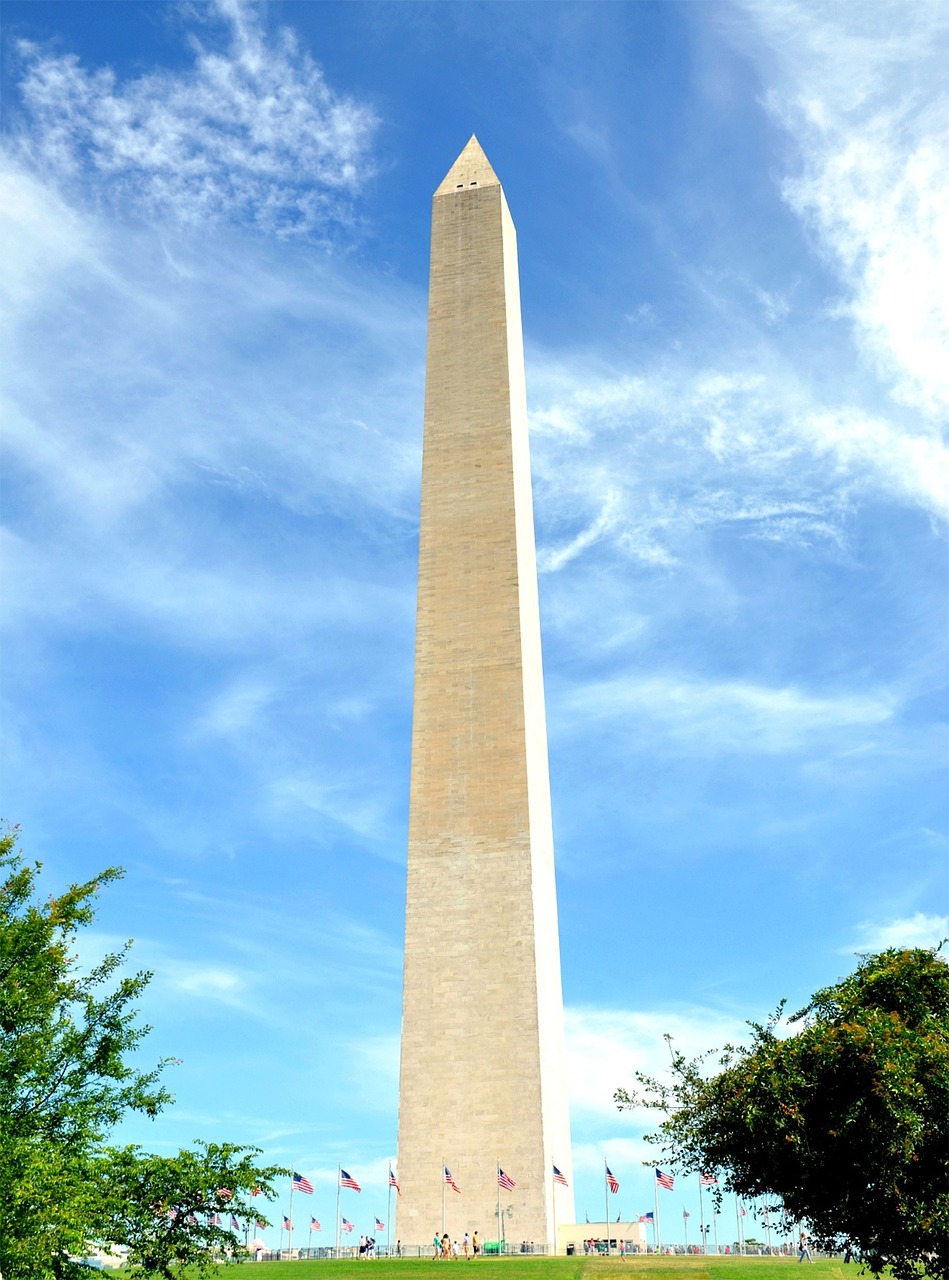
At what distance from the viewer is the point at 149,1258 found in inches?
813

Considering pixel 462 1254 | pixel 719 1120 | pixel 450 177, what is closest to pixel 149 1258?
pixel 719 1120

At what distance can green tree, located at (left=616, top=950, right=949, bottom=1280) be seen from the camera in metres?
21.0

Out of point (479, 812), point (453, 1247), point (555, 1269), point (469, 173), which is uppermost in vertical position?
point (469, 173)

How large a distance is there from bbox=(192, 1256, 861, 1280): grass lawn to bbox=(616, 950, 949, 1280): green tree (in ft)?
31.1

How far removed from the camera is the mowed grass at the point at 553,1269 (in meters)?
31.8

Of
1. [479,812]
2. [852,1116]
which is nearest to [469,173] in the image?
[479,812]

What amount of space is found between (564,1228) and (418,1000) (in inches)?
333

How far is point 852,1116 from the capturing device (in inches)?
830

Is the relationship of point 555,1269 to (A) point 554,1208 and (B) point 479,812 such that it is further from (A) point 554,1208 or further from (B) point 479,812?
(B) point 479,812

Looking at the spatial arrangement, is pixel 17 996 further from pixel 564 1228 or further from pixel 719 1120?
pixel 564 1228

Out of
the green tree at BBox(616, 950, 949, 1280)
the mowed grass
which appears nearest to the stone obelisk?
the mowed grass

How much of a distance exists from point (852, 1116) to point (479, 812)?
24.8m

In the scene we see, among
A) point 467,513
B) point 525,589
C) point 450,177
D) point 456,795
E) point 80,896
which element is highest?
point 450,177

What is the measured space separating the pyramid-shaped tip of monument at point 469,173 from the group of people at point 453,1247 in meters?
39.2
